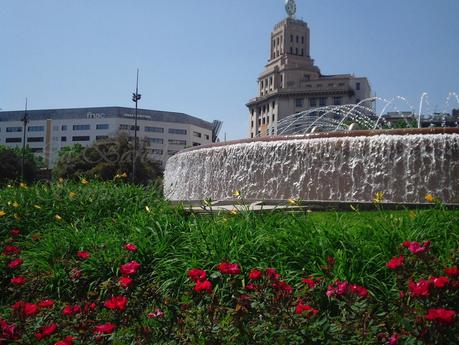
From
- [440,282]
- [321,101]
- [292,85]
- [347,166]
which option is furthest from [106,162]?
[292,85]

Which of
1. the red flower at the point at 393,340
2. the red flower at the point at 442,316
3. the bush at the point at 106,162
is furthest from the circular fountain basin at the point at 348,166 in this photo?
the bush at the point at 106,162

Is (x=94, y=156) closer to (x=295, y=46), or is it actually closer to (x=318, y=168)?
(x=318, y=168)

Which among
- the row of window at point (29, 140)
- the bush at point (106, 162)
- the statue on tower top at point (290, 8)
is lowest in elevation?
the bush at point (106, 162)

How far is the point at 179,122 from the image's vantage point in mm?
106312

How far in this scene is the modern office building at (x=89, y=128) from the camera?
333ft

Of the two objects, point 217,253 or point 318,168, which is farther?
point 318,168

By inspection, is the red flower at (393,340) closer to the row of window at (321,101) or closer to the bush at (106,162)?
the bush at (106,162)

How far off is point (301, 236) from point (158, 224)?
2019 millimetres

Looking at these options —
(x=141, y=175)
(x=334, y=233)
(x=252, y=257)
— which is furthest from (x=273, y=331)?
(x=141, y=175)

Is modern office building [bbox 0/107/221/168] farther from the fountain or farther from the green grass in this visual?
the green grass

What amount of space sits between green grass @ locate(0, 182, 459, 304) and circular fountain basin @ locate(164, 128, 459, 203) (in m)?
5.31

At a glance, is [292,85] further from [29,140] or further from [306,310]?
[306,310]

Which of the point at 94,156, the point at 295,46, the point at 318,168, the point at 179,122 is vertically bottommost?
→ the point at 318,168

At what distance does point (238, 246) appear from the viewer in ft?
17.8
